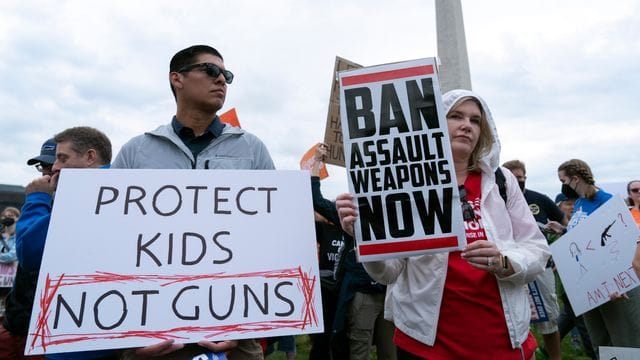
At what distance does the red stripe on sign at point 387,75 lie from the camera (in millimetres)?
1819

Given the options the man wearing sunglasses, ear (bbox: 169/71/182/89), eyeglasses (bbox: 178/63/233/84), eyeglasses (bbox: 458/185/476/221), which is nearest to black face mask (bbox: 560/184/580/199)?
eyeglasses (bbox: 458/185/476/221)

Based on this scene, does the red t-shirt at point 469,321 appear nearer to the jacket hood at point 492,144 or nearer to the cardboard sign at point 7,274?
the jacket hood at point 492,144

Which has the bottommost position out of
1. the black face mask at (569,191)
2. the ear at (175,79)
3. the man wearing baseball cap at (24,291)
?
the man wearing baseball cap at (24,291)

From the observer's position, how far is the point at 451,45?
11.6m

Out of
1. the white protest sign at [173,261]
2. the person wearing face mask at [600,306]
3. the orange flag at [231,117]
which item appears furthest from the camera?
the orange flag at [231,117]

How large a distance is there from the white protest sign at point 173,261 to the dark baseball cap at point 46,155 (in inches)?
31.6

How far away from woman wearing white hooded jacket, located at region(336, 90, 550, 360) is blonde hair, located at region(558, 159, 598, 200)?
245 cm

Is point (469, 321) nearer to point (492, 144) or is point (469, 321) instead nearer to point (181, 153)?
point (492, 144)

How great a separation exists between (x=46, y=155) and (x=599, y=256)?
3481 mm

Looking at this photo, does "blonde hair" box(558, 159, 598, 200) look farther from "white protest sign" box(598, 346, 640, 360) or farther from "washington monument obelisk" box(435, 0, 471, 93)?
"washington monument obelisk" box(435, 0, 471, 93)

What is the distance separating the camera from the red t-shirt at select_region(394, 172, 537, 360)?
1.75m

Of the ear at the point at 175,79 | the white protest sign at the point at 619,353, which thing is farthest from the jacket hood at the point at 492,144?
the white protest sign at the point at 619,353

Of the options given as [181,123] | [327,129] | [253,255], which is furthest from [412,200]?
[327,129]

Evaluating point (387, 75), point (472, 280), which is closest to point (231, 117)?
point (387, 75)
